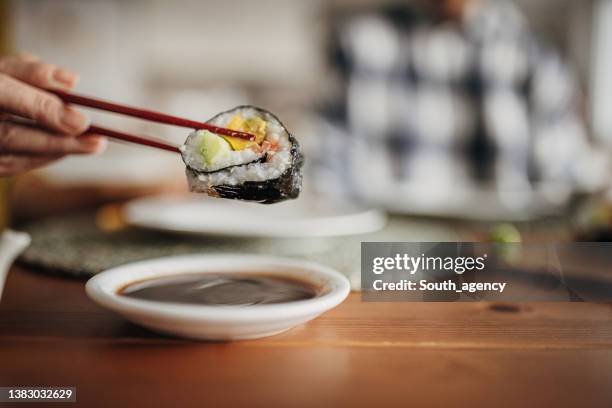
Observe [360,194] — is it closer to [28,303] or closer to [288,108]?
[28,303]

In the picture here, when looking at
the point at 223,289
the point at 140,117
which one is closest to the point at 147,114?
the point at 140,117

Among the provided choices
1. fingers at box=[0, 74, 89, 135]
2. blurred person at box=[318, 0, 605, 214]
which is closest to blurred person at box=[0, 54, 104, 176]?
fingers at box=[0, 74, 89, 135]

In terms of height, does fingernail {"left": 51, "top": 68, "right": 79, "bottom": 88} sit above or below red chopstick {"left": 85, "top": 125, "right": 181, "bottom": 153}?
above

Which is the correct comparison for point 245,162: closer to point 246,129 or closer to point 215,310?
point 246,129

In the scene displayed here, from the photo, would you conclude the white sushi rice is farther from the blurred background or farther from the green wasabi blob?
the blurred background

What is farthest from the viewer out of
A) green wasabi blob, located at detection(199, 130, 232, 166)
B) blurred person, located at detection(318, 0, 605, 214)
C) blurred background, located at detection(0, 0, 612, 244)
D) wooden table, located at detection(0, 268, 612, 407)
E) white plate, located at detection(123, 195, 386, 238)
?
blurred person, located at detection(318, 0, 605, 214)

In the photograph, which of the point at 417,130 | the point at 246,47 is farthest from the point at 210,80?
the point at 417,130

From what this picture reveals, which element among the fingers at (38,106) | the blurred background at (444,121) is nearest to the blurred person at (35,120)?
the fingers at (38,106)

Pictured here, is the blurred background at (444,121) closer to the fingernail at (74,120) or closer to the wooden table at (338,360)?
the wooden table at (338,360)
